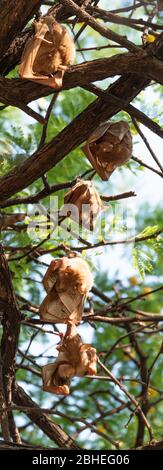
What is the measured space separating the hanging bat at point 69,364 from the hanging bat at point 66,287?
2 cm

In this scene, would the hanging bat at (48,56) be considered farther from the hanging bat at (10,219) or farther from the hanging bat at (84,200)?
the hanging bat at (10,219)

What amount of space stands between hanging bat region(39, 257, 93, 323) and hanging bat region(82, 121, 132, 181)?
176mm

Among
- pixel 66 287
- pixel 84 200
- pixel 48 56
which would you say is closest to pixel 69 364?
pixel 66 287

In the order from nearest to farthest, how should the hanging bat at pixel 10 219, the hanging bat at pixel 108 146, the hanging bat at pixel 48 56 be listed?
the hanging bat at pixel 48 56, the hanging bat at pixel 108 146, the hanging bat at pixel 10 219

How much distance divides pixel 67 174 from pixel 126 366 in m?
1.40

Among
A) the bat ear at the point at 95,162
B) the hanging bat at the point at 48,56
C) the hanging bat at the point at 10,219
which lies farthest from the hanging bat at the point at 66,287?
the hanging bat at the point at 10,219

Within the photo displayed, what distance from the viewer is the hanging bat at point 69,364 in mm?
1308

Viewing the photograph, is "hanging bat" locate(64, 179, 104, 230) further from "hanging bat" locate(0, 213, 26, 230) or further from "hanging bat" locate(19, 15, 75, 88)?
"hanging bat" locate(0, 213, 26, 230)

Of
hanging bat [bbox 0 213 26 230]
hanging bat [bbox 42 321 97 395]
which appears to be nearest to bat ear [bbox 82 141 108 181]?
hanging bat [bbox 42 321 97 395]

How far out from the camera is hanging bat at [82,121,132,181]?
1396mm

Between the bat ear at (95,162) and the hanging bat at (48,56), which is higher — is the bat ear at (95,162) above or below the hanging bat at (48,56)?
below

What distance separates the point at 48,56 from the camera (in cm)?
129

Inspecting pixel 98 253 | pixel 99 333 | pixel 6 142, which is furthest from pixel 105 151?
pixel 99 333
